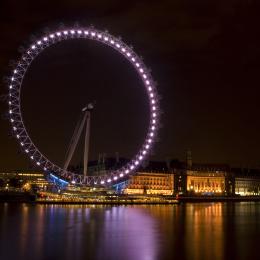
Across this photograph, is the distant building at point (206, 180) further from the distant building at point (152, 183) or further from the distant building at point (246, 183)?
the distant building at point (152, 183)

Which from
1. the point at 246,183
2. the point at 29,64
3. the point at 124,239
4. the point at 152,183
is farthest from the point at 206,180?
the point at 124,239

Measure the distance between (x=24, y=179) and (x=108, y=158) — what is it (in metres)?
15.8

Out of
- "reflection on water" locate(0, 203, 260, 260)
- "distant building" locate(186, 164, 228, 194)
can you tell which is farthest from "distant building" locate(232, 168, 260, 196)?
"reflection on water" locate(0, 203, 260, 260)

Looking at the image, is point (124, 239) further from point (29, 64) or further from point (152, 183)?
point (152, 183)

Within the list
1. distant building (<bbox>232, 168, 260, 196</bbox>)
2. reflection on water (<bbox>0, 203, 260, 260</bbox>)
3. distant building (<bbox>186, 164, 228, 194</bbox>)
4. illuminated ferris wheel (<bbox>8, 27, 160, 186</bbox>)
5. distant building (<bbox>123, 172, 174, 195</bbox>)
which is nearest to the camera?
reflection on water (<bbox>0, 203, 260, 260</bbox>)

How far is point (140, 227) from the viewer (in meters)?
30.7

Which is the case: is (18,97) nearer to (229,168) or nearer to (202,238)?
(202,238)

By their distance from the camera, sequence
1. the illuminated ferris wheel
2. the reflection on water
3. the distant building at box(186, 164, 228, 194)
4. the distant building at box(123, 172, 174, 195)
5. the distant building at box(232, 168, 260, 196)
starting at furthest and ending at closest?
the distant building at box(232, 168, 260, 196)
the distant building at box(186, 164, 228, 194)
the distant building at box(123, 172, 174, 195)
the illuminated ferris wheel
the reflection on water

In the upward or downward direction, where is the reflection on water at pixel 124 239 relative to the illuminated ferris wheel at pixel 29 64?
downward

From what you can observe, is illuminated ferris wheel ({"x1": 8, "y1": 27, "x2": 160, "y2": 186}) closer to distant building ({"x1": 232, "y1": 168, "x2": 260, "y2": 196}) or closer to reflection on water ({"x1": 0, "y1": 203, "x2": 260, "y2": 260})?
reflection on water ({"x1": 0, "y1": 203, "x2": 260, "y2": 260})

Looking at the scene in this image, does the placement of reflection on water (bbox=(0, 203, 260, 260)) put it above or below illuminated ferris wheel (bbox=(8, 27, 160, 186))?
below

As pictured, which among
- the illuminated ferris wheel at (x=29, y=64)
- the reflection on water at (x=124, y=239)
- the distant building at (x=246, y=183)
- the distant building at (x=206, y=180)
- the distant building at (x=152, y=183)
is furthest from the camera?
the distant building at (x=246, y=183)

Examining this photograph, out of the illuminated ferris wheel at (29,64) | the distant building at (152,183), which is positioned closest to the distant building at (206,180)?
the distant building at (152,183)

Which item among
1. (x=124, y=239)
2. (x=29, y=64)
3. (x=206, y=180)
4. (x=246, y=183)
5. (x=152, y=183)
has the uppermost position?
(x=29, y=64)
